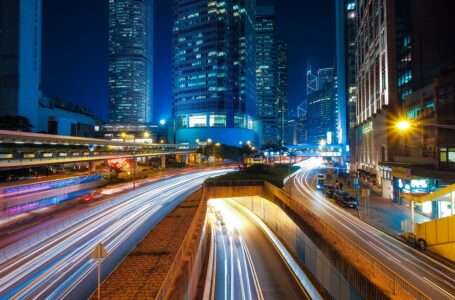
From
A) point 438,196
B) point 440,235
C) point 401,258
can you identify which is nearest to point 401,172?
point 438,196

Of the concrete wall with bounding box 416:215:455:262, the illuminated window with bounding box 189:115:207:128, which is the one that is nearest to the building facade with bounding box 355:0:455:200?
the concrete wall with bounding box 416:215:455:262

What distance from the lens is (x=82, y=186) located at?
4228 centimetres

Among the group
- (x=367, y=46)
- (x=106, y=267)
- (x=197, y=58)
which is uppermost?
(x=197, y=58)

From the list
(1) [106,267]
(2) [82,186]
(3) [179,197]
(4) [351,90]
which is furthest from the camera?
(4) [351,90]

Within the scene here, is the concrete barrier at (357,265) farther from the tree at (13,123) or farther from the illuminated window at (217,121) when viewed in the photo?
the illuminated window at (217,121)

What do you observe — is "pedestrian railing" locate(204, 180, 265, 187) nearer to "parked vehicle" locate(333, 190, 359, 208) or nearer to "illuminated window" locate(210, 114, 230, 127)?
"parked vehicle" locate(333, 190, 359, 208)

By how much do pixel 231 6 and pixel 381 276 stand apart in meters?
171

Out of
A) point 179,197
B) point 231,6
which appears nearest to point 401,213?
point 179,197

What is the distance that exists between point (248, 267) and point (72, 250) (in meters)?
13.2

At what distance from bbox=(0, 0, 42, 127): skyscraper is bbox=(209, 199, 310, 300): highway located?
86.2 metres

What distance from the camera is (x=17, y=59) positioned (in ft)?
301

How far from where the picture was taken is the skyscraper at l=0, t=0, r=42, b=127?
8969cm

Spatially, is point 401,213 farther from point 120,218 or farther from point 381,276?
point 120,218

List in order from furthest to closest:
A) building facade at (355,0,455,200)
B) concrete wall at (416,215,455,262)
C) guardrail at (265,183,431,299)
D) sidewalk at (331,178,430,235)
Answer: building facade at (355,0,455,200)
sidewalk at (331,178,430,235)
concrete wall at (416,215,455,262)
guardrail at (265,183,431,299)
